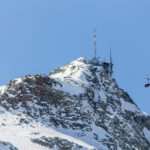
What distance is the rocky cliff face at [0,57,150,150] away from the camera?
58.5 meters

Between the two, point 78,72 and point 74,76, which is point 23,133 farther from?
point 78,72

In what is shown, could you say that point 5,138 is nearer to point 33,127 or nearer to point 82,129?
point 33,127

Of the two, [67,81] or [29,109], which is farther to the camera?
[67,81]

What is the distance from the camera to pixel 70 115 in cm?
6894

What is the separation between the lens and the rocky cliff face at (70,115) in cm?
5853

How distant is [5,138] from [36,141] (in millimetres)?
4212

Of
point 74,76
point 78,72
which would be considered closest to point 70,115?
point 74,76

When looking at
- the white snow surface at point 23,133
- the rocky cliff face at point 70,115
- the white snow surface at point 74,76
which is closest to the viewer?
the white snow surface at point 23,133

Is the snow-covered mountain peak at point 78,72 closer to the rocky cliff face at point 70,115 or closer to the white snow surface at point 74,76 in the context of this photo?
the white snow surface at point 74,76

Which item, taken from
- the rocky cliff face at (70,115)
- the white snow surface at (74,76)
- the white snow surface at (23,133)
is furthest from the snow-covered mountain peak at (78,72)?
the white snow surface at (23,133)

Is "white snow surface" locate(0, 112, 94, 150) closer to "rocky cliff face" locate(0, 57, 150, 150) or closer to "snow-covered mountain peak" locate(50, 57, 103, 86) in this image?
"rocky cliff face" locate(0, 57, 150, 150)

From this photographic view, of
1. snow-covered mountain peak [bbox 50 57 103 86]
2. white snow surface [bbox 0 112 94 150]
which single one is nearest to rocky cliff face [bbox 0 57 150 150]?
white snow surface [bbox 0 112 94 150]

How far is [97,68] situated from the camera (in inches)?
3652

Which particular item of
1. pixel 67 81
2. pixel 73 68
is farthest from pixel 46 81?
pixel 73 68
